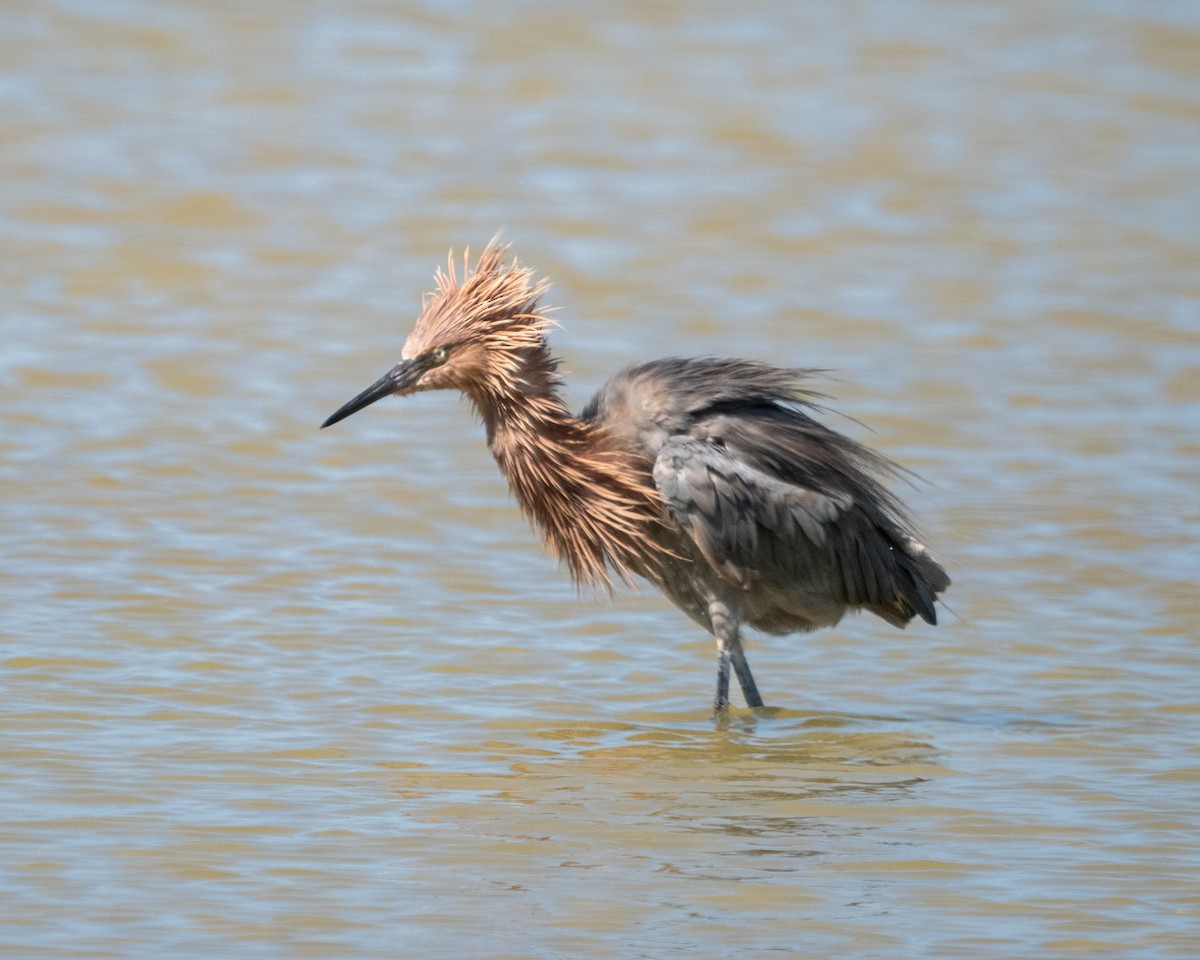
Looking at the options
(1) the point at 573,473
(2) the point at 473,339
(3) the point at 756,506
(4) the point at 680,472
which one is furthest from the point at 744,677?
(2) the point at 473,339

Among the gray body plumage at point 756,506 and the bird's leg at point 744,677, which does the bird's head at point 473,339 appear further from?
the bird's leg at point 744,677

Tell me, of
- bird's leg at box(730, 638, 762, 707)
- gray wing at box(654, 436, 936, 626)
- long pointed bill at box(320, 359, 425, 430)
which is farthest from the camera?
bird's leg at box(730, 638, 762, 707)

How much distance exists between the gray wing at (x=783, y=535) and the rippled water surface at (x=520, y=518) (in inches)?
20.0

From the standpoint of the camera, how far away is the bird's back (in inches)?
319

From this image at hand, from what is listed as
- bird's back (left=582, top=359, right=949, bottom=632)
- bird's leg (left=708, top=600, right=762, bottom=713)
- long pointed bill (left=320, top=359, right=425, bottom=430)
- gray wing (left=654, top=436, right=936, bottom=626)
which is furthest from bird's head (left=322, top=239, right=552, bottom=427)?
bird's leg (left=708, top=600, right=762, bottom=713)

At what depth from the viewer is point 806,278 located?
15.2 m

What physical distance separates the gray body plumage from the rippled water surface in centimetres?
45

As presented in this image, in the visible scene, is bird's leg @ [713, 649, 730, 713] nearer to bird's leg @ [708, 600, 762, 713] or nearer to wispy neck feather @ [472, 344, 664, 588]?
bird's leg @ [708, 600, 762, 713]

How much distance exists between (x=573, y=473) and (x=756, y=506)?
28.8 inches

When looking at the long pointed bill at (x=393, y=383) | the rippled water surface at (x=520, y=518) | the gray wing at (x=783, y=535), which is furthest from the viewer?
the long pointed bill at (x=393, y=383)

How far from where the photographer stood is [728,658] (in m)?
8.27

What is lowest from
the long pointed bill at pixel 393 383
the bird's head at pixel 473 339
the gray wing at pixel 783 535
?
the gray wing at pixel 783 535

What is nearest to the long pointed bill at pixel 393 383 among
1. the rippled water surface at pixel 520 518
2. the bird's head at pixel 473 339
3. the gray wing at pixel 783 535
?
the bird's head at pixel 473 339

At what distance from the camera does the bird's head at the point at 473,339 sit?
8.20 meters
